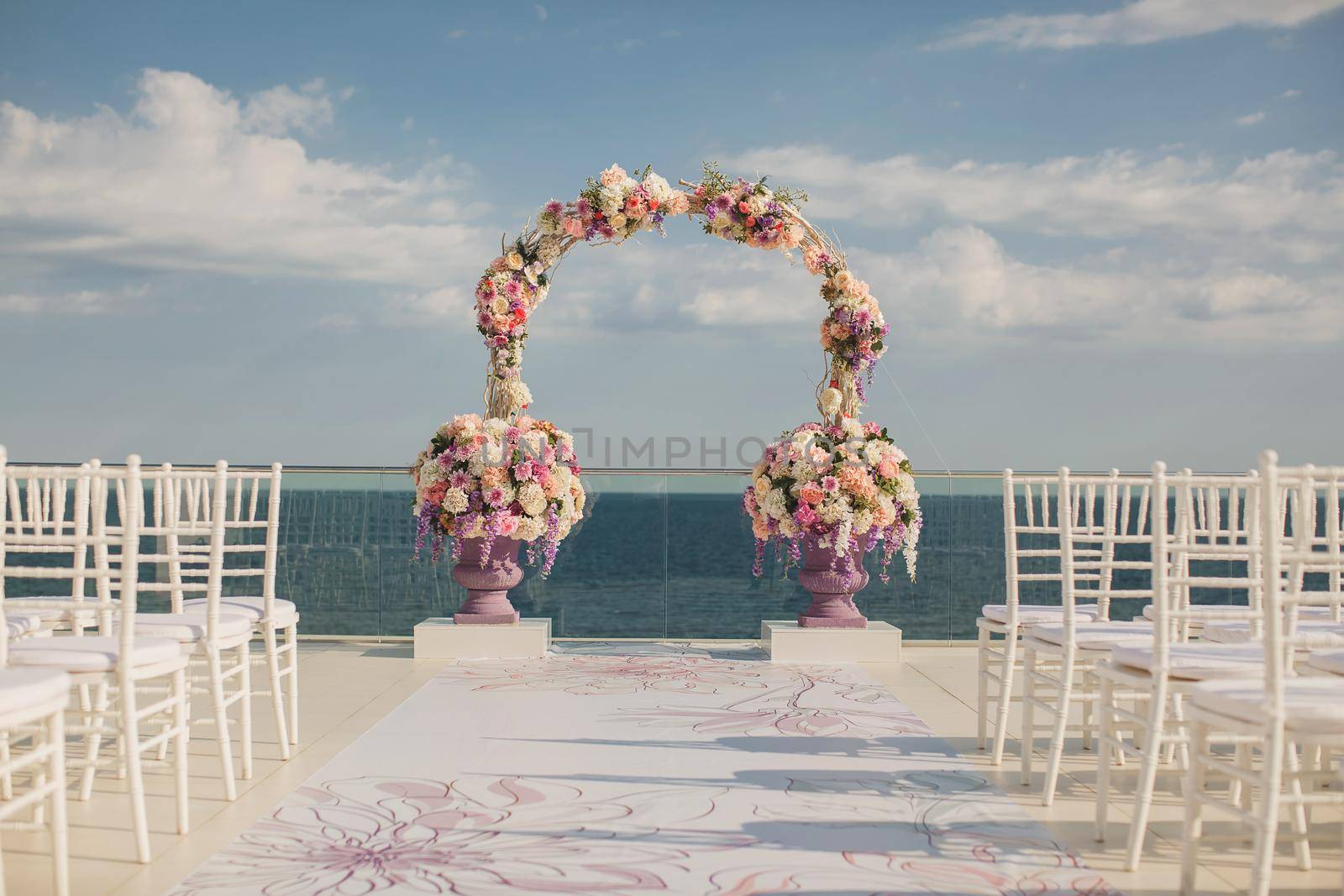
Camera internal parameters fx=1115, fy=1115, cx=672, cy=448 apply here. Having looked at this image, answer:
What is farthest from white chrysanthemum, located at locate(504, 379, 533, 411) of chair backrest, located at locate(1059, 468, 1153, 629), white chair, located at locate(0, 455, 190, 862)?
white chair, located at locate(0, 455, 190, 862)

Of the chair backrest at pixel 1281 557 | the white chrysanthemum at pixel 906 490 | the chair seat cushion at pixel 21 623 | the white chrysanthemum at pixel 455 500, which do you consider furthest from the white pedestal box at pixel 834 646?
the chair seat cushion at pixel 21 623

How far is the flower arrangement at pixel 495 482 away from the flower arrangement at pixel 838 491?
1.21 m

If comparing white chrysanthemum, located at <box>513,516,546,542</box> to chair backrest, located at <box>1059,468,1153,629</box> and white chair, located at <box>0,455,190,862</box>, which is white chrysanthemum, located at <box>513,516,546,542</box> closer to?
chair backrest, located at <box>1059,468,1153,629</box>

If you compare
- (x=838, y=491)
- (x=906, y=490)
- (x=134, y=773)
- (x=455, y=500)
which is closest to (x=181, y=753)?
(x=134, y=773)

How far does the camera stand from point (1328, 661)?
309 centimetres

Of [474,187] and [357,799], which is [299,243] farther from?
[357,799]

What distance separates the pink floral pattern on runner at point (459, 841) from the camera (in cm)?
281

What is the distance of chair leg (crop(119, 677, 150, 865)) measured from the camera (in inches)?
114

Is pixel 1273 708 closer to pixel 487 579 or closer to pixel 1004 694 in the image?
pixel 1004 694

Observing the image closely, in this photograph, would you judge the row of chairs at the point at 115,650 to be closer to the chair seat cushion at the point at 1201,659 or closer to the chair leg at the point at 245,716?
the chair leg at the point at 245,716

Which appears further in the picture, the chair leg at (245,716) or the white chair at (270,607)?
the white chair at (270,607)

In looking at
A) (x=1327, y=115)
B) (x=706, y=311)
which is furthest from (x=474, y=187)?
(x=1327, y=115)

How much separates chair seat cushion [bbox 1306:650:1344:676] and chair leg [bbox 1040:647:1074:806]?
662mm

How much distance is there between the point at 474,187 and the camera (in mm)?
18500
